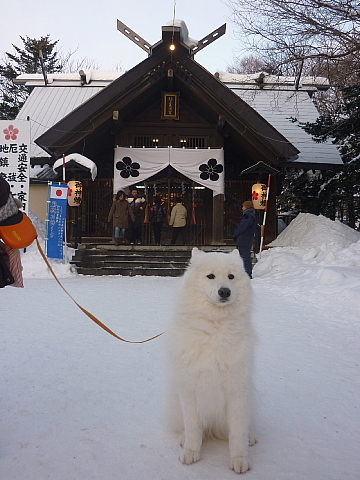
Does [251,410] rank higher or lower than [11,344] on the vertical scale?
higher

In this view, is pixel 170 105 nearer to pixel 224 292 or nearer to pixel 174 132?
pixel 174 132

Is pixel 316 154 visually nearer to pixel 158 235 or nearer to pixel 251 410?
pixel 158 235

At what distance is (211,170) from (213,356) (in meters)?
10.7

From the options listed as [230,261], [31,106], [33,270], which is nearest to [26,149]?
[33,270]

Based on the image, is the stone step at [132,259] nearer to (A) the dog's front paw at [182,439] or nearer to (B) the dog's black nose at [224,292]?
(A) the dog's front paw at [182,439]

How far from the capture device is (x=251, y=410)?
7.37 feet

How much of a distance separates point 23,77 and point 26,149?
13072mm

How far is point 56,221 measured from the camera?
10531mm

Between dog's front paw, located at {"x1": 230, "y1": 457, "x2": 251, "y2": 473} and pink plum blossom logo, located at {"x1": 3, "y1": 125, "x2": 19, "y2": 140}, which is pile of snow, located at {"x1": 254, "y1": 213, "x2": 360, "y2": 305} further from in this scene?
pink plum blossom logo, located at {"x1": 3, "y1": 125, "x2": 19, "y2": 140}

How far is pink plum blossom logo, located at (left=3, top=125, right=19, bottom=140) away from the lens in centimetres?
1083

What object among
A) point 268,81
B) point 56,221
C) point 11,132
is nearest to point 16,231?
point 56,221

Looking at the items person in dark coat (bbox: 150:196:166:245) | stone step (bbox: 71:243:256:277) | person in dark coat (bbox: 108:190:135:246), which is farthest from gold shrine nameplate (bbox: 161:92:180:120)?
stone step (bbox: 71:243:256:277)

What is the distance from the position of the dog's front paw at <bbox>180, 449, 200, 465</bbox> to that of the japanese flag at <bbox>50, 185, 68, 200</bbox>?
962cm

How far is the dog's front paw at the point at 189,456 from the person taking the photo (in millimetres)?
2055
